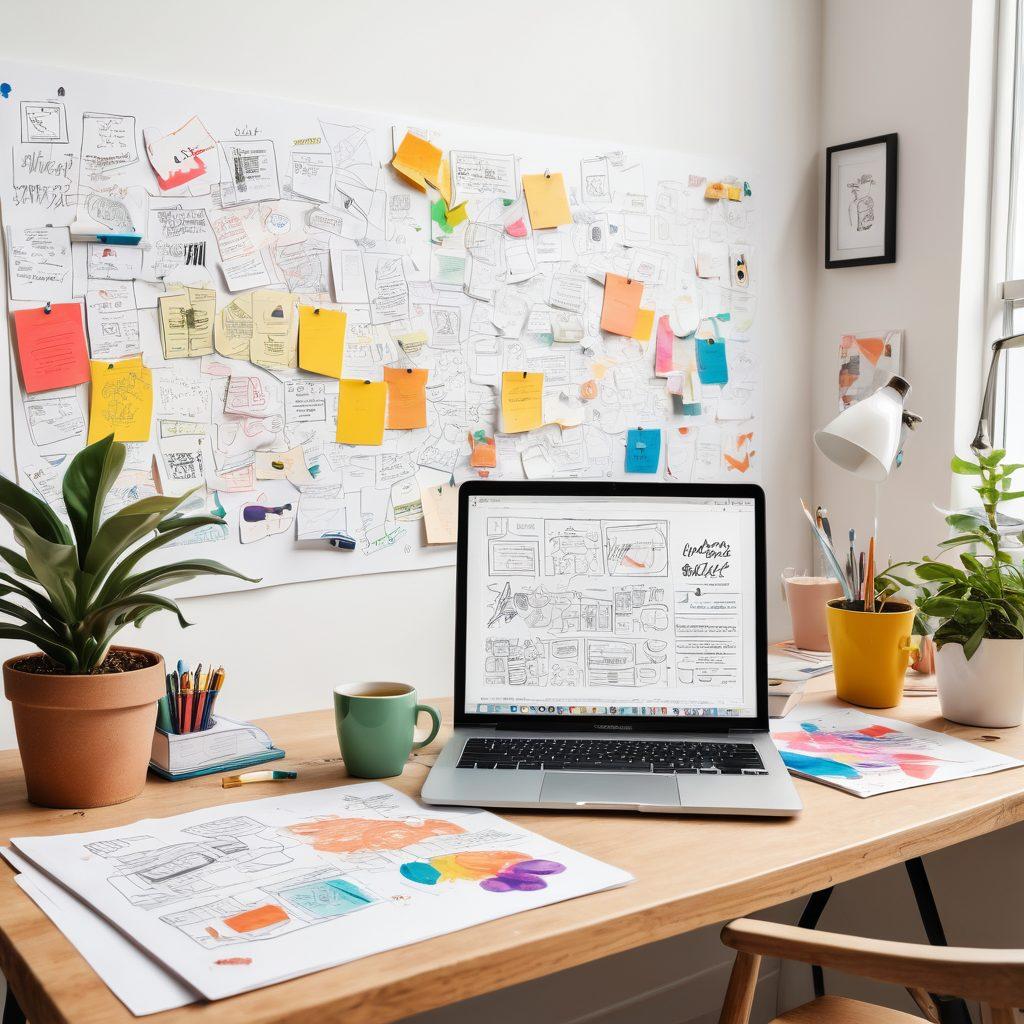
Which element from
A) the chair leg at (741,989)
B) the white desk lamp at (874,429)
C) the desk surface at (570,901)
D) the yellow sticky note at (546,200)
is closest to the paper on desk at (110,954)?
the desk surface at (570,901)

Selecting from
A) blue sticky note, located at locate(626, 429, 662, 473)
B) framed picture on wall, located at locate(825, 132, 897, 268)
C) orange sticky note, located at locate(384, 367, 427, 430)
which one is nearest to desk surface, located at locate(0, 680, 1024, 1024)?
orange sticky note, located at locate(384, 367, 427, 430)

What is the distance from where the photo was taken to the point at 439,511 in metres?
1.76

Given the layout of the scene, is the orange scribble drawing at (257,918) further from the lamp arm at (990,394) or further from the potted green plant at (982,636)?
the lamp arm at (990,394)

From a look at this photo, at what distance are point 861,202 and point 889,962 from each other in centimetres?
169

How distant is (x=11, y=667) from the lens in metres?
1.12

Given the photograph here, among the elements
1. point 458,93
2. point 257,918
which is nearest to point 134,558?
point 257,918

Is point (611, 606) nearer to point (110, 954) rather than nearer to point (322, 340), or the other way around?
point (322, 340)

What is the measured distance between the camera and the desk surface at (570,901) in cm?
76

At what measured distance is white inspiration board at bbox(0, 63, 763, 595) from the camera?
140cm

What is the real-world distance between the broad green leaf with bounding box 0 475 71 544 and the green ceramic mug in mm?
347

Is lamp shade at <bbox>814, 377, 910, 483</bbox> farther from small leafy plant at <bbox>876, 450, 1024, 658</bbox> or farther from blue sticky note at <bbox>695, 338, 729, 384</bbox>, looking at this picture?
blue sticky note at <bbox>695, 338, 729, 384</bbox>

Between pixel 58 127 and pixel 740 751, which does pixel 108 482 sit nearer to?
pixel 58 127

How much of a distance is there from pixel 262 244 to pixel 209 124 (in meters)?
0.18

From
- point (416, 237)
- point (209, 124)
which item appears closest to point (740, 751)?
point (416, 237)
